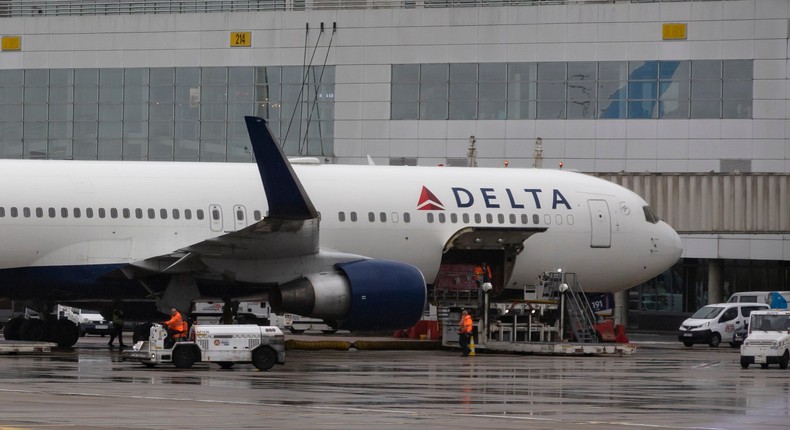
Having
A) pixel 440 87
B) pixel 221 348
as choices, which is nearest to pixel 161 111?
pixel 440 87

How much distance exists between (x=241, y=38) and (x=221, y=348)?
117 ft

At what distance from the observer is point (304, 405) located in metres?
17.8

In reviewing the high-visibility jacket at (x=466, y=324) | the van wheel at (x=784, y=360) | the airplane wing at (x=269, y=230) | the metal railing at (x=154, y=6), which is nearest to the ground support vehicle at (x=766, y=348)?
the van wheel at (x=784, y=360)

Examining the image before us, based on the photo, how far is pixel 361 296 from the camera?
28.7m

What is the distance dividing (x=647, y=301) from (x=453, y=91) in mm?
12882

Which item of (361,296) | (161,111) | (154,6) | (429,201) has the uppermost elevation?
(154,6)

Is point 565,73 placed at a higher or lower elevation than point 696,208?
higher

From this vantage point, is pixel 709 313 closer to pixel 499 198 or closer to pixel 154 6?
pixel 499 198

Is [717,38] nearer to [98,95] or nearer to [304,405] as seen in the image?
[98,95]

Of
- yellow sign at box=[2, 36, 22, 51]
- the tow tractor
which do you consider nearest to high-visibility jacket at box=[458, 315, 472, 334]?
the tow tractor

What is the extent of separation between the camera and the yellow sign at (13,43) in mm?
61469

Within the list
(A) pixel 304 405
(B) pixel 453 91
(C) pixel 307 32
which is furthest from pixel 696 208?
(A) pixel 304 405

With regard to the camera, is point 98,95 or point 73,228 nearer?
point 73,228

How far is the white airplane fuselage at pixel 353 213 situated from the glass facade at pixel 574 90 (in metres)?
22.1
